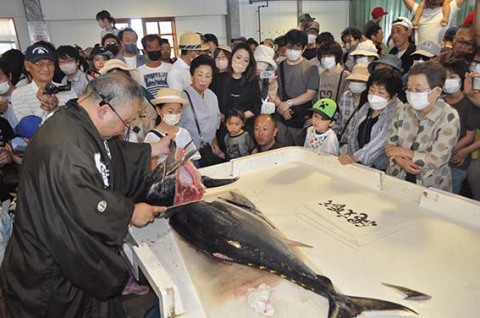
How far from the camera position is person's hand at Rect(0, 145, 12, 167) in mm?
3187

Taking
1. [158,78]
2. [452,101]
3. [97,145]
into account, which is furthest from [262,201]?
[158,78]

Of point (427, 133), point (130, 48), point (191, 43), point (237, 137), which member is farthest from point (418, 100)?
point (130, 48)

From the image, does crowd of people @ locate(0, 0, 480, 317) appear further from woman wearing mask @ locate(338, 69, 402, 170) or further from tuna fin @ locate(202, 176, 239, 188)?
tuna fin @ locate(202, 176, 239, 188)

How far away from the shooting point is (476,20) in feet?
4.90

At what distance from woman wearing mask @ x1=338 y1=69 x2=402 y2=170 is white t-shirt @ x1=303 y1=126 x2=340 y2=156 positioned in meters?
0.18

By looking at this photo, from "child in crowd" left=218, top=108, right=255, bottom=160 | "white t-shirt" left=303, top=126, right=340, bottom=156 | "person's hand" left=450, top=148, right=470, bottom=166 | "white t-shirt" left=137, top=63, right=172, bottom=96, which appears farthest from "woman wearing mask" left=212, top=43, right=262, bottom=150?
"person's hand" left=450, top=148, right=470, bottom=166

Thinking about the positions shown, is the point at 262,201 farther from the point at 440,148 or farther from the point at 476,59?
the point at 476,59

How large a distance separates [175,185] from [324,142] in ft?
5.14

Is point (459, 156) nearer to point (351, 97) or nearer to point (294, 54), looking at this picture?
point (351, 97)

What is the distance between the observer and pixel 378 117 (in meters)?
2.96

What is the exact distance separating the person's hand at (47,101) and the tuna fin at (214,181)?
1.86 meters

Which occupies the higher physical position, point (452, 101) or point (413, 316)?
point (452, 101)

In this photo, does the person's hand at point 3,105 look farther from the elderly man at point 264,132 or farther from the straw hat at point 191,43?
the elderly man at point 264,132

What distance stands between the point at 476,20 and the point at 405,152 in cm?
118
